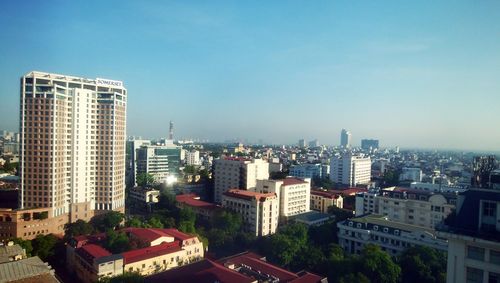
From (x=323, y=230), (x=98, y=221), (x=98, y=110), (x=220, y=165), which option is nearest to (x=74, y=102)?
(x=98, y=110)

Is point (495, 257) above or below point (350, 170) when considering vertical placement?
above

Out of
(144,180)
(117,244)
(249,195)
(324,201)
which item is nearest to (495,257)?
(117,244)

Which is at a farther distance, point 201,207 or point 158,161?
point 158,161

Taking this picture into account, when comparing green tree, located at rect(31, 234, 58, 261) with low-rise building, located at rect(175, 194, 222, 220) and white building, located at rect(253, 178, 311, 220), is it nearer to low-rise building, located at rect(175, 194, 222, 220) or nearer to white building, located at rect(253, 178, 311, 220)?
low-rise building, located at rect(175, 194, 222, 220)

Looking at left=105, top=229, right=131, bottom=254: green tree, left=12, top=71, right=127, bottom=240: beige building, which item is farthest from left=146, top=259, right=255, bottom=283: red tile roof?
left=12, top=71, right=127, bottom=240: beige building

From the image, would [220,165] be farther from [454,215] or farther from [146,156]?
[454,215]

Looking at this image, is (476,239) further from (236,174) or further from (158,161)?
(158,161)

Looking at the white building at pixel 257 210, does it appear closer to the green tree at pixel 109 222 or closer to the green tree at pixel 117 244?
the green tree at pixel 109 222
